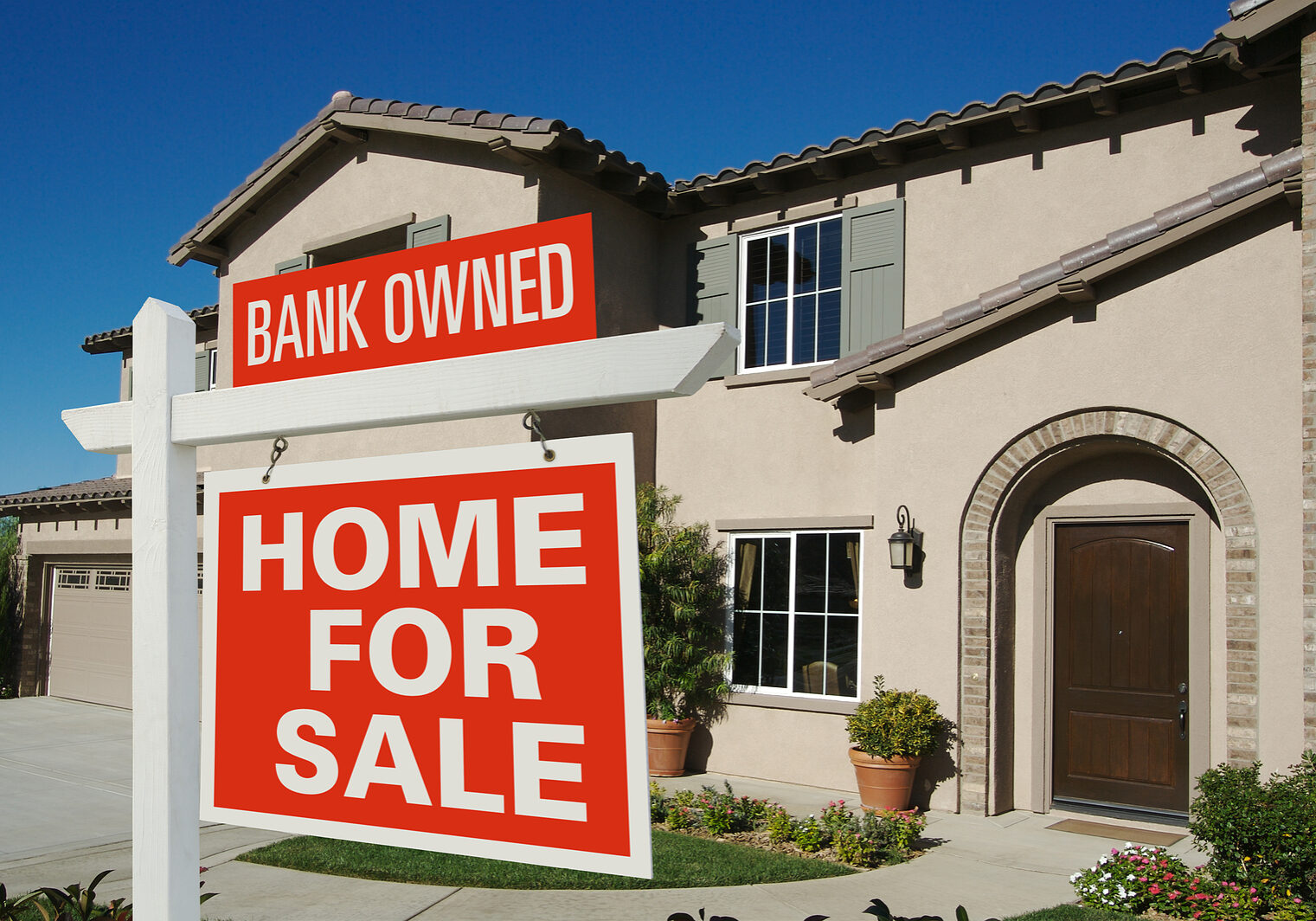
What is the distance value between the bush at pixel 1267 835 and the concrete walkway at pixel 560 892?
42.1 inches

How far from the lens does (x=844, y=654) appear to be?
11156 mm

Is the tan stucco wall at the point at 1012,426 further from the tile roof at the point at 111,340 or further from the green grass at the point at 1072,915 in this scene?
the tile roof at the point at 111,340

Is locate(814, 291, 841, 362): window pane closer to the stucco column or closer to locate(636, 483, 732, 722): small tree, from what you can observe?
locate(636, 483, 732, 722): small tree

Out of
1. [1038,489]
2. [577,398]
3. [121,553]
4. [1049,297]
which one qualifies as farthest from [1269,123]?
[121,553]

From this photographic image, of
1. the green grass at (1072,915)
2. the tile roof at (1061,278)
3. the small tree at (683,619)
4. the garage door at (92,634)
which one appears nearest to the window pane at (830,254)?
the tile roof at (1061,278)

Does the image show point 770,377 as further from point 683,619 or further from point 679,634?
point 679,634

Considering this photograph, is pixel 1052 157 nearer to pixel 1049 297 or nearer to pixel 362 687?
pixel 1049 297

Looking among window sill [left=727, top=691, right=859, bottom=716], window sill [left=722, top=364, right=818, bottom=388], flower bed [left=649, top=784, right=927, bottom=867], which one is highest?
window sill [left=722, top=364, right=818, bottom=388]

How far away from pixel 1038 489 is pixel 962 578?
47.0 inches

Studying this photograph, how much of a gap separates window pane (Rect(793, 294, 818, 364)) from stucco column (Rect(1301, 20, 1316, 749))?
5131mm

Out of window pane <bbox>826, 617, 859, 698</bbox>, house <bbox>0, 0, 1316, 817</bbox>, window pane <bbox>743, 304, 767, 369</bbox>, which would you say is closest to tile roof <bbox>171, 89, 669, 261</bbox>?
house <bbox>0, 0, 1316, 817</bbox>

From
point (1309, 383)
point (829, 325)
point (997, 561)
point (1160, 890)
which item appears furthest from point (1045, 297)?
point (1160, 890)

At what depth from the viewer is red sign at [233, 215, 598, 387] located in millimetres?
2146

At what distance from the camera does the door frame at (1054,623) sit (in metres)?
9.09
